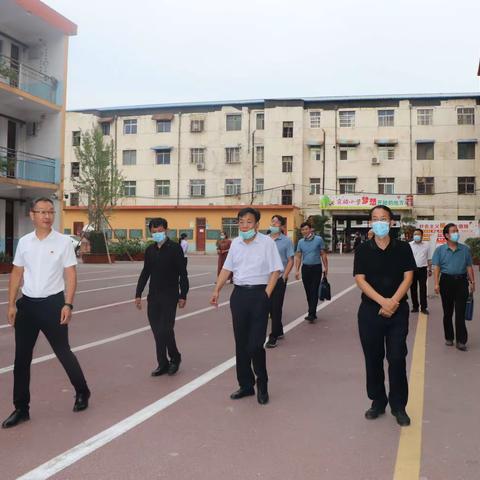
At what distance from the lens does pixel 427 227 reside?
34.7 metres

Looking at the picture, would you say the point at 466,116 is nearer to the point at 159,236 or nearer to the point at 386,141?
the point at 386,141

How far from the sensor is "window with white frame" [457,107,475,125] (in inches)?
1802

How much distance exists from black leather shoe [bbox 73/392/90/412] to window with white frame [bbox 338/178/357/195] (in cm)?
4355

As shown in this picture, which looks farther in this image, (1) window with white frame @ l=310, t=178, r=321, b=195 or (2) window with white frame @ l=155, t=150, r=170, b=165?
(2) window with white frame @ l=155, t=150, r=170, b=165

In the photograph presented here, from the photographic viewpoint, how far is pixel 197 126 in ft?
161

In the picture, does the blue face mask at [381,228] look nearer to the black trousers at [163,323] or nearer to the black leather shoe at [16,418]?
the black trousers at [163,323]

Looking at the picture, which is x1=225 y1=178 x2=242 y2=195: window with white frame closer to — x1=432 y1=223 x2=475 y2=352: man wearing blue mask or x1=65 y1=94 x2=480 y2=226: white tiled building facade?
x1=65 y1=94 x2=480 y2=226: white tiled building facade

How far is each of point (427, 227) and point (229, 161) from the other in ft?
63.2

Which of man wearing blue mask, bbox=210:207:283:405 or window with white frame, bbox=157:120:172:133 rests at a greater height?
window with white frame, bbox=157:120:172:133

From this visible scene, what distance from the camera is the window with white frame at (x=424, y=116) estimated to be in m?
46.2

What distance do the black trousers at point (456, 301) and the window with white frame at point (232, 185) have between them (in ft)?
134

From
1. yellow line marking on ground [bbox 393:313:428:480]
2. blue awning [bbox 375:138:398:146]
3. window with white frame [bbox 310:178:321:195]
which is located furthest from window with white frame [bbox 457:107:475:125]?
yellow line marking on ground [bbox 393:313:428:480]

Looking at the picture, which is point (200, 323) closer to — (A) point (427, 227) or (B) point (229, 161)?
(A) point (427, 227)

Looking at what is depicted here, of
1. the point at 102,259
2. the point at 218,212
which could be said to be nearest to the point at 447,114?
the point at 218,212
